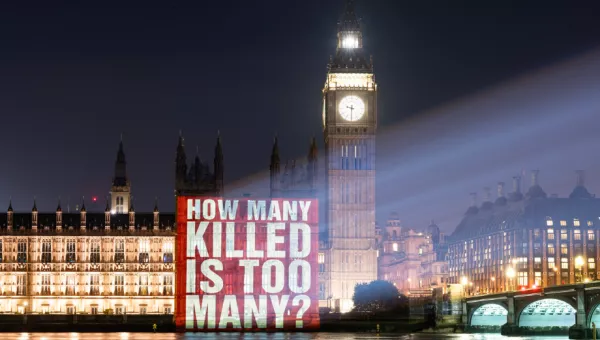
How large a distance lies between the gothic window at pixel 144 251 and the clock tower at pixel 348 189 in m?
23.9

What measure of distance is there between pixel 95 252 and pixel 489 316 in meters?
54.3

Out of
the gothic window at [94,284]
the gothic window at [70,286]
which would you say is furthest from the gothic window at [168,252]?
the gothic window at [70,286]

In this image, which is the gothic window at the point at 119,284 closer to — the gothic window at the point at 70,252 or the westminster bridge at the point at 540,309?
the gothic window at the point at 70,252

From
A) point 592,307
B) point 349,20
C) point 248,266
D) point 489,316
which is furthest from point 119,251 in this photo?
point 592,307

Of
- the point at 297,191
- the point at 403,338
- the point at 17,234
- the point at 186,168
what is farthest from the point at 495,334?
the point at 17,234

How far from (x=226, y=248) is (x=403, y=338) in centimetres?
2571

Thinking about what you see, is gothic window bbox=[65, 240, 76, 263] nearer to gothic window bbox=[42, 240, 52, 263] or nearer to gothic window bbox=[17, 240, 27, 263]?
gothic window bbox=[42, 240, 52, 263]

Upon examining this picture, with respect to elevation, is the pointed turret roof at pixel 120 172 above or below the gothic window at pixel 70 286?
above

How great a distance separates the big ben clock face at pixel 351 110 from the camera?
558ft

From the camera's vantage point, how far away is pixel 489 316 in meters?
140

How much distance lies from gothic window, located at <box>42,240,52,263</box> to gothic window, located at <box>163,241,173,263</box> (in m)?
14.9

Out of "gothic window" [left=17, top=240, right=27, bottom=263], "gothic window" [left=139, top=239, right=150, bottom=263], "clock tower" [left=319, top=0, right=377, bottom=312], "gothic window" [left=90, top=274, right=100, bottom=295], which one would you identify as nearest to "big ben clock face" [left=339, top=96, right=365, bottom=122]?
"clock tower" [left=319, top=0, right=377, bottom=312]

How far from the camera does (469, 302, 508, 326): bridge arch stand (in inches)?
5394

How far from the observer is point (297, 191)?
465 feet
